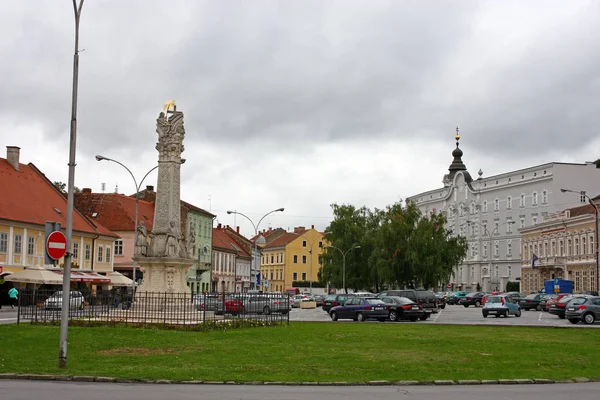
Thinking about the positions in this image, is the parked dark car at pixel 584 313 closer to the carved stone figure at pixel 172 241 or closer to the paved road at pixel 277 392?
the carved stone figure at pixel 172 241

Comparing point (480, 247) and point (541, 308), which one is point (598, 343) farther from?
point (480, 247)

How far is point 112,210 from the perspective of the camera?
7888 cm

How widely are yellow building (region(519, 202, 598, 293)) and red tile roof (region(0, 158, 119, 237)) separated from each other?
48.0m

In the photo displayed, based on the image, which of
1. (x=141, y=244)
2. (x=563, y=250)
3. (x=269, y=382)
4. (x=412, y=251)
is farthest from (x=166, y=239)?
(x=563, y=250)

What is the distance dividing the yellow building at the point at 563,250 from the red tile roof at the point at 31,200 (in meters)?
48.0

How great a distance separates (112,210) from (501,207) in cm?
5460

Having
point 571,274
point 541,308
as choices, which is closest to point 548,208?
point 571,274

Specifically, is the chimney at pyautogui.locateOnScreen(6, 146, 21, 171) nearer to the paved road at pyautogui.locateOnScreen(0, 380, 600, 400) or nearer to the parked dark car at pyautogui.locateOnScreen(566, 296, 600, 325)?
the parked dark car at pyautogui.locateOnScreen(566, 296, 600, 325)

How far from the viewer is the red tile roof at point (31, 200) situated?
5516 centimetres

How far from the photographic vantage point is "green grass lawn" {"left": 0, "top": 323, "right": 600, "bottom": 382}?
16.4 meters

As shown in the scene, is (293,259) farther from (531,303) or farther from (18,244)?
(18,244)

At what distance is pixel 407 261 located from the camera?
78.8 metres

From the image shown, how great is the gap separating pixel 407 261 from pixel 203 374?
64117 millimetres

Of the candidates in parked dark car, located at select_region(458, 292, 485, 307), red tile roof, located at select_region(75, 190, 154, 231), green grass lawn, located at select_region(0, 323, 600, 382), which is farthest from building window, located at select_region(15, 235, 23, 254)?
parked dark car, located at select_region(458, 292, 485, 307)
